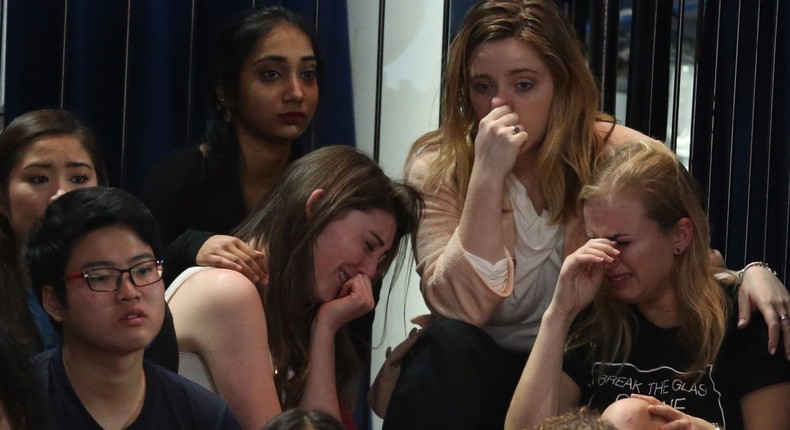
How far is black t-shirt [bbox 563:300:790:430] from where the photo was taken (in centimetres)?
197

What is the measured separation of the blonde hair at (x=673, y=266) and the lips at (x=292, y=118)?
0.60 metres

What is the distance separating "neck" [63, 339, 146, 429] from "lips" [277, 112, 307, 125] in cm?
82

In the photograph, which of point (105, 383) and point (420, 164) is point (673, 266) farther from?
point (105, 383)

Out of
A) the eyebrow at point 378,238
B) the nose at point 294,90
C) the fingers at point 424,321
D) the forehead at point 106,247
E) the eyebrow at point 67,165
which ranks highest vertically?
the nose at point 294,90

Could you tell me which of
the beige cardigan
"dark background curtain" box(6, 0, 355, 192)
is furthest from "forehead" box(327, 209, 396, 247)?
"dark background curtain" box(6, 0, 355, 192)

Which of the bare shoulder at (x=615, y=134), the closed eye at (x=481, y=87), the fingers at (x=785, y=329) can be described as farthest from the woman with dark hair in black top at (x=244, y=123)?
the fingers at (x=785, y=329)

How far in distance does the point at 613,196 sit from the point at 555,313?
0.66ft

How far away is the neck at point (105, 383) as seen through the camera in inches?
64.7

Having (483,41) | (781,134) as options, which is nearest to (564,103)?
(483,41)

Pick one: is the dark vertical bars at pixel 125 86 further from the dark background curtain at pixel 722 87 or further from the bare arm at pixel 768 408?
the bare arm at pixel 768 408

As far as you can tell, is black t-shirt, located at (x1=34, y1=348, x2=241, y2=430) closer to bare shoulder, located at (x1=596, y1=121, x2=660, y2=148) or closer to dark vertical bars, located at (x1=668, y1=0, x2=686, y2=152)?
bare shoulder, located at (x1=596, y1=121, x2=660, y2=148)

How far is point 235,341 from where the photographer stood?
1.88 meters

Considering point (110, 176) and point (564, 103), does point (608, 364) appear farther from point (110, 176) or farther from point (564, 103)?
point (110, 176)

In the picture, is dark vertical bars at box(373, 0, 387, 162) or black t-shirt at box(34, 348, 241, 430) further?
dark vertical bars at box(373, 0, 387, 162)
